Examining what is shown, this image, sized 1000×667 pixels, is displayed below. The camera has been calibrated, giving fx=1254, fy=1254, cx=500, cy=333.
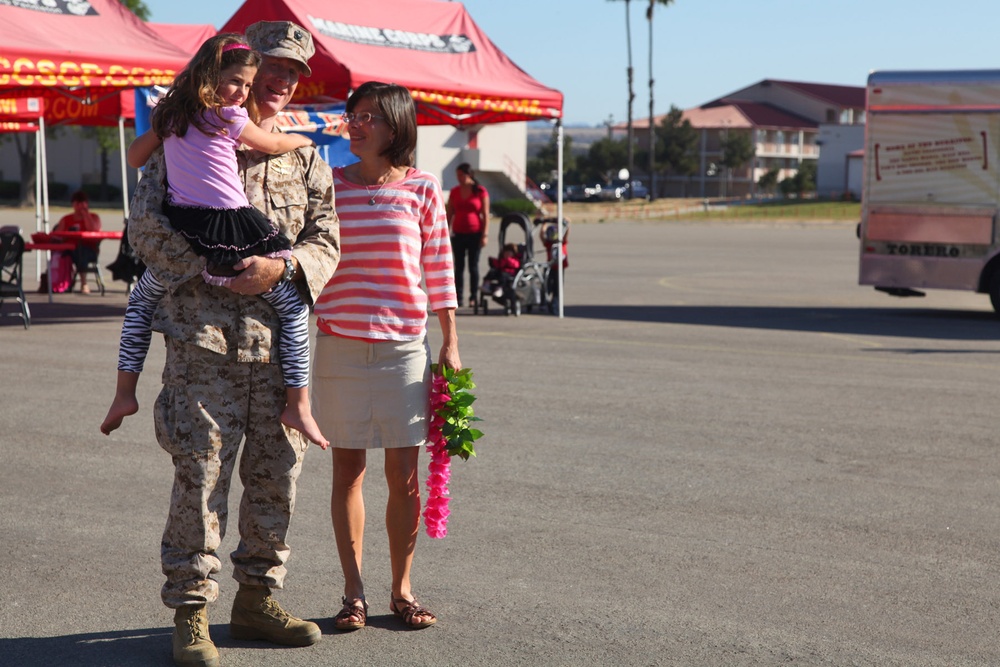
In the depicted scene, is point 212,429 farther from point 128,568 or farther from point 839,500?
point 839,500

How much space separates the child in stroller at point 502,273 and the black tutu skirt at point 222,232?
476 inches

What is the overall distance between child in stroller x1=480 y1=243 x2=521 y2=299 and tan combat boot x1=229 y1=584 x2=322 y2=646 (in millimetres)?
11805

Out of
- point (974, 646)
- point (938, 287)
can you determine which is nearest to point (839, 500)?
point (974, 646)

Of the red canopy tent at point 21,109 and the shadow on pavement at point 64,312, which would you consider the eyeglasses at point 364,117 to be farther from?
the red canopy tent at point 21,109

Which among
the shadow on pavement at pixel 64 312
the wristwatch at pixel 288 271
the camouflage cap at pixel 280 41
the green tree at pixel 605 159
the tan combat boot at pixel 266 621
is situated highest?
the green tree at pixel 605 159

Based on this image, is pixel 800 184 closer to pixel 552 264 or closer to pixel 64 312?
pixel 552 264

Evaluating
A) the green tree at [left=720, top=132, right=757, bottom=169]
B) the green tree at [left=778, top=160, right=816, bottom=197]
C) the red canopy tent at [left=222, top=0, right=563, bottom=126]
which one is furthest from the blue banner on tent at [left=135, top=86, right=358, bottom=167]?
the green tree at [left=720, top=132, right=757, bottom=169]

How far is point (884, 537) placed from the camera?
19.0 feet

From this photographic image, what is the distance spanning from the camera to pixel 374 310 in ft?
14.3

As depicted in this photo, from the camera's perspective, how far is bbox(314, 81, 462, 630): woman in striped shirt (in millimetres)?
4328

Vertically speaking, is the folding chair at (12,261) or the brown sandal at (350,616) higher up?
the folding chair at (12,261)

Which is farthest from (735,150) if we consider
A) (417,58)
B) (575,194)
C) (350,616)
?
(350,616)


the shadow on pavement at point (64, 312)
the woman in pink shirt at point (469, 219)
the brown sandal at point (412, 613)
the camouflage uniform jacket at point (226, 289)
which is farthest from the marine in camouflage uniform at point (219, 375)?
the woman in pink shirt at point (469, 219)

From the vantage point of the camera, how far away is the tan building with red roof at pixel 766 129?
9881 centimetres
